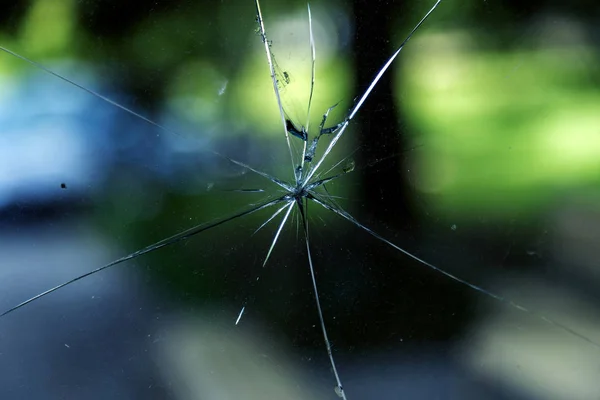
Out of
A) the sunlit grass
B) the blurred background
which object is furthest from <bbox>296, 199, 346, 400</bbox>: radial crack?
the sunlit grass

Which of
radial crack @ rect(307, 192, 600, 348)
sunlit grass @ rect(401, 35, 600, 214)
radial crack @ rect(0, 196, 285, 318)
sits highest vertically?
sunlit grass @ rect(401, 35, 600, 214)

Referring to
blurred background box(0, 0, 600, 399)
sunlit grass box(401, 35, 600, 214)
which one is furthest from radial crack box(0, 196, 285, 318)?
sunlit grass box(401, 35, 600, 214)

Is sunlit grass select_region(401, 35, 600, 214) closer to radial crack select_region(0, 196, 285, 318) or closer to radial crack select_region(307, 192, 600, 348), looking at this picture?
radial crack select_region(307, 192, 600, 348)

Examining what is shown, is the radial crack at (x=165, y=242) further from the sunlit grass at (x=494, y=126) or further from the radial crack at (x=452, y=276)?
the sunlit grass at (x=494, y=126)

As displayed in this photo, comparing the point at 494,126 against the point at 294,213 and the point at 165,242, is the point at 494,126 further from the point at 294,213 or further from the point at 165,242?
the point at 165,242

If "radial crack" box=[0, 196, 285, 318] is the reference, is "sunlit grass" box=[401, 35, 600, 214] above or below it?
above

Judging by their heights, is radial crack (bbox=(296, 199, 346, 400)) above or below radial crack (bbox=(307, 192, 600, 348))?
below

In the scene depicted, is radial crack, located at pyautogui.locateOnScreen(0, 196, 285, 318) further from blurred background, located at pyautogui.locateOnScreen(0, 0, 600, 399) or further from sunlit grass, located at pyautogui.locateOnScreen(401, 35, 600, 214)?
sunlit grass, located at pyautogui.locateOnScreen(401, 35, 600, 214)

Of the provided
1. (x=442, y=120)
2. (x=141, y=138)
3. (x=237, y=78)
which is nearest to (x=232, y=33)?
(x=237, y=78)

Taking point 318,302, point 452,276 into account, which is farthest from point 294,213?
point 452,276
